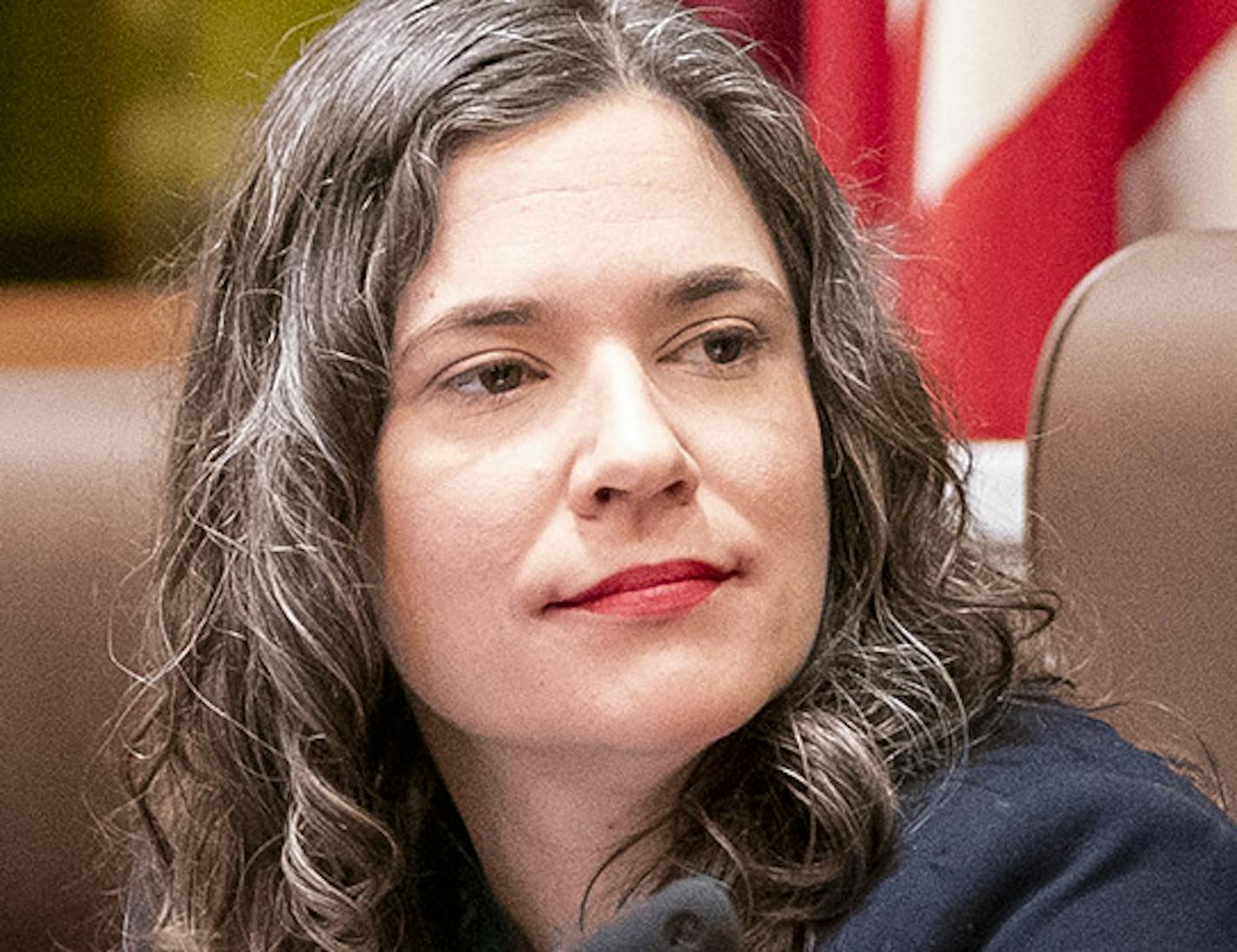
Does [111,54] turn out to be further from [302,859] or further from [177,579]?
[302,859]

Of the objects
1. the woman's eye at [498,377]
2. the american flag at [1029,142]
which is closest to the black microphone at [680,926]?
the woman's eye at [498,377]

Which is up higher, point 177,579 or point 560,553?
point 560,553

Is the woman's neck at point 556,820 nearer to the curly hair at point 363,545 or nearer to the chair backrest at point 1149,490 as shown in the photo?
the curly hair at point 363,545

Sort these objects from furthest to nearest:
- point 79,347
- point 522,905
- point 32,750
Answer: point 79,347
point 32,750
point 522,905

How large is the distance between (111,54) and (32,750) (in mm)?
1383

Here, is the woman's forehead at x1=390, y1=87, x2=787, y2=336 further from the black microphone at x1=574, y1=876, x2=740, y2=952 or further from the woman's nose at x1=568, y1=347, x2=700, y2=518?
the black microphone at x1=574, y1=876, x2=740, y2=952

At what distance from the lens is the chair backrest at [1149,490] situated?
4.51ft

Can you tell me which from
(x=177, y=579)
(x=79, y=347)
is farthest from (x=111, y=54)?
(x=177, y=579)

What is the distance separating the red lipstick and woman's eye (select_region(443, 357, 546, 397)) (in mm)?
133

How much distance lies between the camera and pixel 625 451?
1.08 m

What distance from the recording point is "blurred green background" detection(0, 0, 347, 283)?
8.66 ft

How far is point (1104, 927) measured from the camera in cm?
99

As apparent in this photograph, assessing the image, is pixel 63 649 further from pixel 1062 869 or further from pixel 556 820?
pixel 1062 869

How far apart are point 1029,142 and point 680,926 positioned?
1.32 metres
